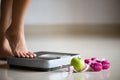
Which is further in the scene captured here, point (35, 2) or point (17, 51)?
point (35, 2)

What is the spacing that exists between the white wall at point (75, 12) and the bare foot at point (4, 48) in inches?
66.8

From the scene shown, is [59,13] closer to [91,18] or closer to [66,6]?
[66,6]

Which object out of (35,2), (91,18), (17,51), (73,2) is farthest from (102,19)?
(17,51)

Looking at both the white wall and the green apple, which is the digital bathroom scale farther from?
the white wall

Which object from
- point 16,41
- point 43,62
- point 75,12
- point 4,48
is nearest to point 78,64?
point 43,62

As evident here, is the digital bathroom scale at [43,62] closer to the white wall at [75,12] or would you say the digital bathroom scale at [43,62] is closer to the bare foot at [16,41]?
the bare foot at [16,41]

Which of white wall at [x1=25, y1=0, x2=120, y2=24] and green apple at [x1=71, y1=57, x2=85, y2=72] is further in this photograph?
white wall at [x1=25, y1=0, x2=120, y2=24]

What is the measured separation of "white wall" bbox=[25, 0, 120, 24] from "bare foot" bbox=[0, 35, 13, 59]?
1696mm

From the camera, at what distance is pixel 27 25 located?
11.0 ft

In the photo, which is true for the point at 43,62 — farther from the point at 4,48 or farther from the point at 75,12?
the point at 75,12

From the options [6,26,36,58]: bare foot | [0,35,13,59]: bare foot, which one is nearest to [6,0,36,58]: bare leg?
[6,26,36,58]: bare foot

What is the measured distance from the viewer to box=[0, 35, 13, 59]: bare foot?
1595mm

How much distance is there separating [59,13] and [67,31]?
22cm

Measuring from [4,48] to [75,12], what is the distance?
1.83 meters
